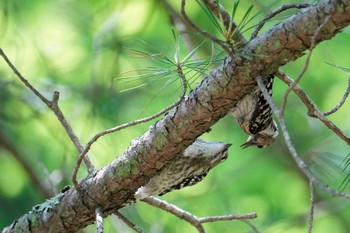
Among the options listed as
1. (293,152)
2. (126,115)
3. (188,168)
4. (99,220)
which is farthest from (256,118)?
(293,152)

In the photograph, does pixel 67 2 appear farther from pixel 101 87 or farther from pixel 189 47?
pixel 189 47

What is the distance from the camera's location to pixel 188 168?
230cm

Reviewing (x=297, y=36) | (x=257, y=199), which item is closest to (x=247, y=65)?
(x=297, y=36)

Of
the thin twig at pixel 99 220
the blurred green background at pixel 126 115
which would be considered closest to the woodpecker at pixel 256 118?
the blurred green background at pixel 126 115

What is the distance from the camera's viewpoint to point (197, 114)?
1702 millimetres

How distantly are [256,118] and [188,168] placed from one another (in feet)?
1.11

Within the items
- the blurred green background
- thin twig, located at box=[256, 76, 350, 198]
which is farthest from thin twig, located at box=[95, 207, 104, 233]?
the blurred green background

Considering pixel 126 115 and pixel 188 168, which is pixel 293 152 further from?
pixel 126 115

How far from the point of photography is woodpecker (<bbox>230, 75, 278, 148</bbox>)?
8.07 ft

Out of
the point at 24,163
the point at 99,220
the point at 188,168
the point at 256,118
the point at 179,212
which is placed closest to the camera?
the point at 99,220

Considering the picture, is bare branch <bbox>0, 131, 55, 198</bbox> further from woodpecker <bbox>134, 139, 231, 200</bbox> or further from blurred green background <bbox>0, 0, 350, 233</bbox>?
woodpecker <bbox>134, 139, 231, 200</bbox>

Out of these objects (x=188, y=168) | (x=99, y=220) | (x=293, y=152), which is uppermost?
(x=188, y=168)

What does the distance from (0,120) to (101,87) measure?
455 millimetres

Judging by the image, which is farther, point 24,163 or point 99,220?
point 24,163
